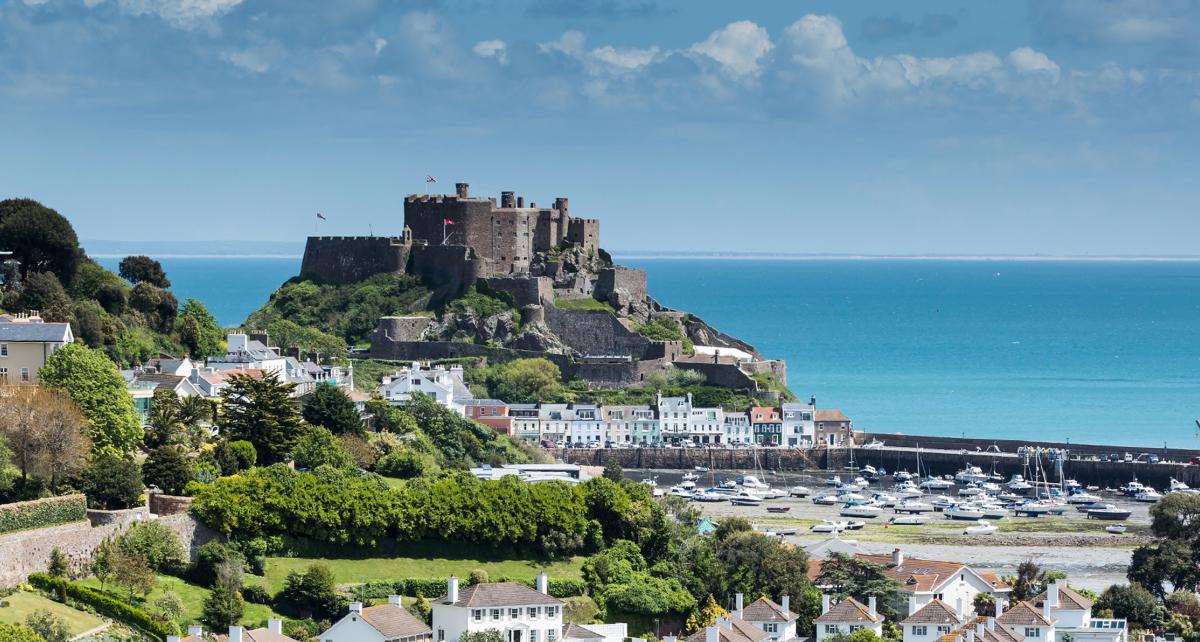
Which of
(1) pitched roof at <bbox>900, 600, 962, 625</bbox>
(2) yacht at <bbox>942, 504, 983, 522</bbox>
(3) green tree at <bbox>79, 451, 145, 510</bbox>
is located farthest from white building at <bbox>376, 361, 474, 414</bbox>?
(1) pitched roof at <bbox>900, 600, 962, 625</bbox>

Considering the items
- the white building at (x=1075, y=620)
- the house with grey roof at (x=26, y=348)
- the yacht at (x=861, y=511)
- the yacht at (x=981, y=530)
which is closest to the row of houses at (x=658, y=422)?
the yacht at (x=861, y=511)

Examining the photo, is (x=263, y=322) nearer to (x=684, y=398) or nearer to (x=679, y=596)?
(x=684, y=398)

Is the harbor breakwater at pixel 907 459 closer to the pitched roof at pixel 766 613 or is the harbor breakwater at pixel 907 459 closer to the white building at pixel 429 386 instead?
the white building at pixel 429 386

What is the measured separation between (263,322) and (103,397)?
55.5 m

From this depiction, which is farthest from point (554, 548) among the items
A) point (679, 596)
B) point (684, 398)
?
point (684, 398)

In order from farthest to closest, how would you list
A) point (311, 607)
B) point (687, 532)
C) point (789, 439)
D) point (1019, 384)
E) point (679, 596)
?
point (1019, 384), point (789, 439), point (687, 532), point (679, 596), point (311, 607)

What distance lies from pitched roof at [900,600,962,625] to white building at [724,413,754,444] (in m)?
57.8

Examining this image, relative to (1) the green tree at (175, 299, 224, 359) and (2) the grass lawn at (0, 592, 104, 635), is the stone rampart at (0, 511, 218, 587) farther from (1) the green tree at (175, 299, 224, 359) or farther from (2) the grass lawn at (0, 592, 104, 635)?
(1) the green tree at (175, 299, 224, 359)

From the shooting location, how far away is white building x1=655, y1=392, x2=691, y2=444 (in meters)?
112

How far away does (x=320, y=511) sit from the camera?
188 feet

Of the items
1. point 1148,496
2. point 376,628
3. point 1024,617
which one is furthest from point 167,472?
point 1148,496

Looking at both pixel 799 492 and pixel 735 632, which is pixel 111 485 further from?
pixel 799 492

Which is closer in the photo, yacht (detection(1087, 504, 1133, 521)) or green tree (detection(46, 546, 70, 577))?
green tree (detection(46, 546, 70, 577))

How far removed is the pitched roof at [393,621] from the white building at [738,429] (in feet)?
206
